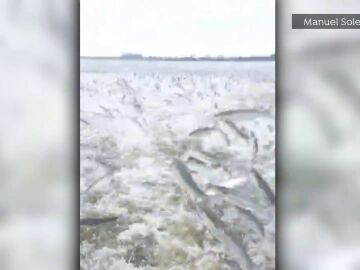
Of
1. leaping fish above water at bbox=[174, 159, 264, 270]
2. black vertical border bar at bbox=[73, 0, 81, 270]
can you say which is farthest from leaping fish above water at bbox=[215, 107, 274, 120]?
black vertical border bar at bbox=[73, 0, 81, 270]

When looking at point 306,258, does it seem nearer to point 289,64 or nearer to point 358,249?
point 358,249

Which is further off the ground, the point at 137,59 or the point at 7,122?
the point at 137,59

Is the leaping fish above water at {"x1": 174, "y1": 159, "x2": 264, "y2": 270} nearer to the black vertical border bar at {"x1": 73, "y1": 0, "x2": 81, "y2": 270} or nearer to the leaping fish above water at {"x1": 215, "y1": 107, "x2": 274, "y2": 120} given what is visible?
the leaping fish above water at {"x1": 215, "y1": 107, "x2": 274, "y2": 120}

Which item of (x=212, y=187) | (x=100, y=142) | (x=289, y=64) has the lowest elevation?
(x=212, y=187)

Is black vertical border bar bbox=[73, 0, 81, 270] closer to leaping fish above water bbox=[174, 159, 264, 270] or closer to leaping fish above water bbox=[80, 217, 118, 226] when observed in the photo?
leaping fish above water bbox=[80, 217, 118, 226]

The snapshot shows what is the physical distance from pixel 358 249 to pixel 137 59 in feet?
2.99

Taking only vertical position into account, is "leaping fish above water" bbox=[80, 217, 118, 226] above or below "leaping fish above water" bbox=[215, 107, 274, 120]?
below

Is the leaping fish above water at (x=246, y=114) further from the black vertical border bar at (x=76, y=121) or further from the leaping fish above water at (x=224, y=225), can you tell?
the black vertical border bar at (x=76, y=121)

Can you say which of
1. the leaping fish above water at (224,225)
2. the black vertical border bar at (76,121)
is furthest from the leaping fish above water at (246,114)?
the black vertical border bar at (76,121)

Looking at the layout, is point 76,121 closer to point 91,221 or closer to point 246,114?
point 91,221

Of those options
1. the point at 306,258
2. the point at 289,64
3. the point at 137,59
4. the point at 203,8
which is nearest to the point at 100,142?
the point at 137,59

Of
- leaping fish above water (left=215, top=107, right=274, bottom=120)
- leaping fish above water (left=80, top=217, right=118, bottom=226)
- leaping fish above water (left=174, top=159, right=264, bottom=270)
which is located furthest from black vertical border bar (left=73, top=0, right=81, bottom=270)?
leaping fish above water (left=215, top=107, right=274, bottom=120)

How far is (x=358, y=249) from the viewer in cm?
159

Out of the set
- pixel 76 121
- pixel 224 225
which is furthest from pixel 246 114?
pixel 76 121
